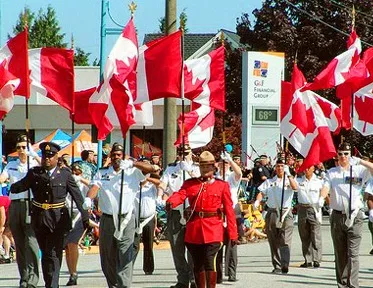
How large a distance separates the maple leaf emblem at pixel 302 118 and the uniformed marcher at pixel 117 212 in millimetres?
4064

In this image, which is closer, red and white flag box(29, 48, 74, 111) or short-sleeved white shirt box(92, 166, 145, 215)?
short-sleeved white shirt box(92, 166, 145, 215)

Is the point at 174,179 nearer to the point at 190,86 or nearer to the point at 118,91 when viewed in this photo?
the point at 118,91

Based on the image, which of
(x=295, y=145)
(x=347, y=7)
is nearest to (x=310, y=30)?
(x=347, y=7)

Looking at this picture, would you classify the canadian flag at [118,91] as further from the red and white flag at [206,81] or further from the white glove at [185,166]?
the red and white flag at [206,81]

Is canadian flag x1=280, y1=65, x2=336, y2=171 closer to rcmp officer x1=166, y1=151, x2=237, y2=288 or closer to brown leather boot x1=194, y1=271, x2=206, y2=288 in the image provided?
rcmp officer x1=166, y1=151, x2=237, y2=288

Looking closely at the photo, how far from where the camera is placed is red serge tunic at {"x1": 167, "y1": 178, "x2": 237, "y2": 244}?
45.1ft

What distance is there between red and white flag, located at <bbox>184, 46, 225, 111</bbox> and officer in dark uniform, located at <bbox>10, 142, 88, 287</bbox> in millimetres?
4011

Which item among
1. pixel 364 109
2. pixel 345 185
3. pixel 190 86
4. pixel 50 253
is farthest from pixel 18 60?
pixel 364 109

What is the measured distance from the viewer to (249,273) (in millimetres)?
17938

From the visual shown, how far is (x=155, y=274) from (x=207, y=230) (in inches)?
176

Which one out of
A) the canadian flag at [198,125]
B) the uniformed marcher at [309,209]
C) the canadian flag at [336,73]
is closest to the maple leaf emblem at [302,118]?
the canadian flag at [336,73]

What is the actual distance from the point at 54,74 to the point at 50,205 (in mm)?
2880

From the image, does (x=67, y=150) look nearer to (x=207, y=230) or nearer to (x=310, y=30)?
(x=207, y=230)

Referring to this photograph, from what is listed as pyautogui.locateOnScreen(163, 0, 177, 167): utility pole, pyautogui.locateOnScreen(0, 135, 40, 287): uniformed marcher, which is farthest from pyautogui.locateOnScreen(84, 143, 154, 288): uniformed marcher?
pyautogui.locateOnScreen(163, 0, 177, 167): utility pole
